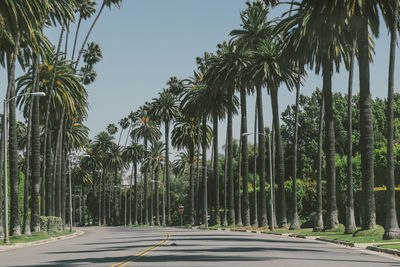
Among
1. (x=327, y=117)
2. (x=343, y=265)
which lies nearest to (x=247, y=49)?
(x=327, y=117)

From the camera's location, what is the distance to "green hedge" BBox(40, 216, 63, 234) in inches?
1988

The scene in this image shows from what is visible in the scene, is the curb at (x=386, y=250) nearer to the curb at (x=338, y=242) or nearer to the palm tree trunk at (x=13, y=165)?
the curb at (x=338, y=242)

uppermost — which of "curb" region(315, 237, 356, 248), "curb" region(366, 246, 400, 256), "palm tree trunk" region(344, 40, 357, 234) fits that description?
"palm tree trunk" region(344, 40, 357, 234)

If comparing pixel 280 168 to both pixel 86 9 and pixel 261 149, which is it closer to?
pixel 261 149

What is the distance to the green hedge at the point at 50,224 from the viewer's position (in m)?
50.5

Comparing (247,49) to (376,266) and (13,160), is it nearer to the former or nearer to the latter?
(13,160)

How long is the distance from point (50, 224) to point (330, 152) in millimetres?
25907

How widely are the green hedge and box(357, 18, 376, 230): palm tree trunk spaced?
28.3m

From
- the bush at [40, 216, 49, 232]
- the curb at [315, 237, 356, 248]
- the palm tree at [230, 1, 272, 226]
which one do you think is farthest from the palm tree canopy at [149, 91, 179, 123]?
the curb at [315, 237, 356, 248]

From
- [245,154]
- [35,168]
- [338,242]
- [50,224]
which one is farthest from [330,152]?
[50,224]

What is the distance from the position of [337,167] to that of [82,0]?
113ft

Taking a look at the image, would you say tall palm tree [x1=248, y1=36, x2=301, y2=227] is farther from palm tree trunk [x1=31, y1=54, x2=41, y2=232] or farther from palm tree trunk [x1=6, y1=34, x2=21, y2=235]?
palm tree trunk [x1=6, y1=34, x2=21, y2=235]

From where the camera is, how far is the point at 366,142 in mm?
32625

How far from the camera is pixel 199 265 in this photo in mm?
16234
